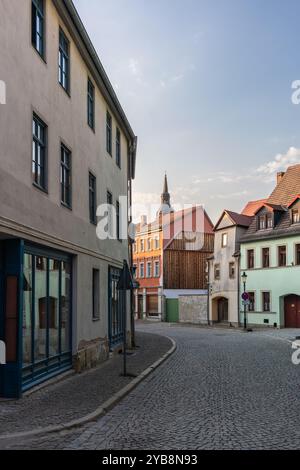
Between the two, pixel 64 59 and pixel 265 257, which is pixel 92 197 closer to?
pixel 64 59

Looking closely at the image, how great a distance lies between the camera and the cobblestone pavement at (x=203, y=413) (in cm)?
722

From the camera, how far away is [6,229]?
962 cm

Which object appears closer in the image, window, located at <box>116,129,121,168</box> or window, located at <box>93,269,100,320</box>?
window, located at <box>93,269,100,320</box>

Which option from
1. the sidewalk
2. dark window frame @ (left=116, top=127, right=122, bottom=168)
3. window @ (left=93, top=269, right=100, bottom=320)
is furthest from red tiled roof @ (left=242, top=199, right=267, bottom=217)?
the sidewalk

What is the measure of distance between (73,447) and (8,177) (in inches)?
188

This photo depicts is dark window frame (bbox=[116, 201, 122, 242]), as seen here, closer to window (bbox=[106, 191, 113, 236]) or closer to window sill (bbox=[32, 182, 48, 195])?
window (bbox=[106, 191, 113, 236])

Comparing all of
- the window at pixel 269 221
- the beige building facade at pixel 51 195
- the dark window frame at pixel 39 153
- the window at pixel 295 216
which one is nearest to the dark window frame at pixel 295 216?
the window at pixel 295 216

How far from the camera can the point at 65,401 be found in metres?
10.0

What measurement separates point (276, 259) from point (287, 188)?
21.7ft

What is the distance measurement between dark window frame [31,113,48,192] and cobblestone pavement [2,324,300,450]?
4689mm

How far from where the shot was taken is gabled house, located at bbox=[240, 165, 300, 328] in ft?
126

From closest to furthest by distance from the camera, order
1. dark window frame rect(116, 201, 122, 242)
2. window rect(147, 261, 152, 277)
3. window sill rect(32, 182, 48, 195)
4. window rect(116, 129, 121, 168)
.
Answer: window sill rect(32, 182, 48, 195) < dark window frame rect(116, 201, 122, 242) < window rect(116, 129, 121, 168) < window rect(147, 261, 152, 277)

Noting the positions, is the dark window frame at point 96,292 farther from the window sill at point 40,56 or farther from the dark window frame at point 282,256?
the dark window frame at point 282,256

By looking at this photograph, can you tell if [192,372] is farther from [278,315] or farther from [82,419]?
[278,315]
